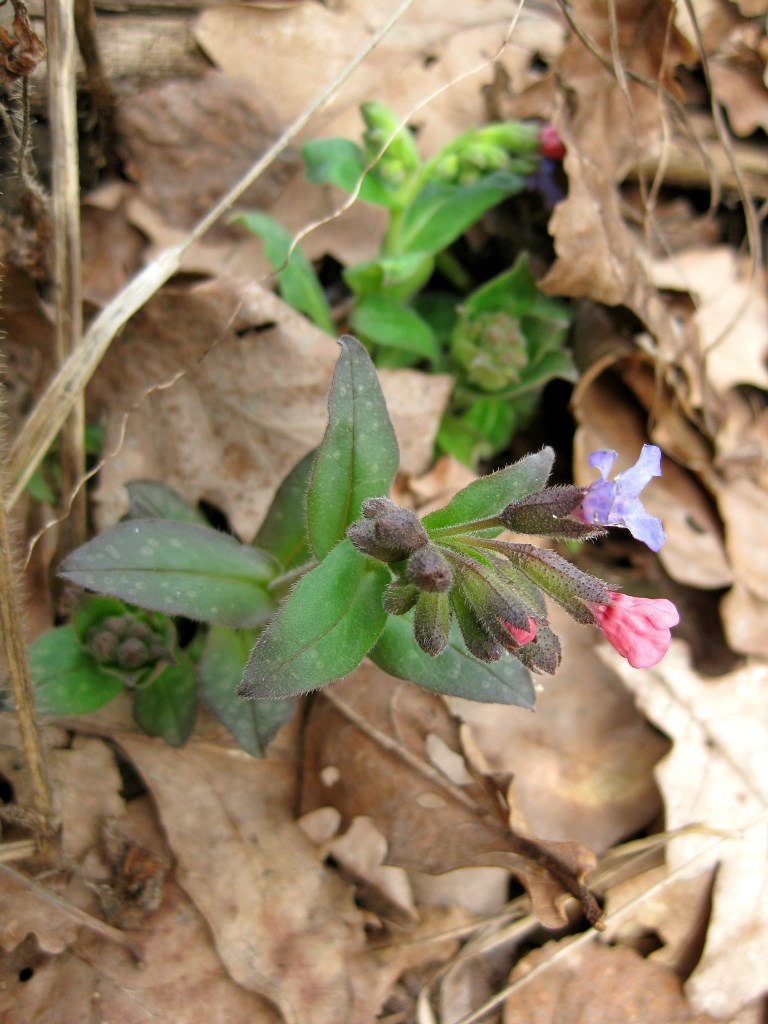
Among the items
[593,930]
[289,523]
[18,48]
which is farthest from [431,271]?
[593,930]

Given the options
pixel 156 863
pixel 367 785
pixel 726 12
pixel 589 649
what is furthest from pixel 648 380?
pixel 156 863

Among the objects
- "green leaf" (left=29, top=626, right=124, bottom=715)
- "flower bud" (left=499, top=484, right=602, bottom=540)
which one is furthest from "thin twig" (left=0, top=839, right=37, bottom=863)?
"flower bud" (left=499, top=484, right=602, bottom=540)

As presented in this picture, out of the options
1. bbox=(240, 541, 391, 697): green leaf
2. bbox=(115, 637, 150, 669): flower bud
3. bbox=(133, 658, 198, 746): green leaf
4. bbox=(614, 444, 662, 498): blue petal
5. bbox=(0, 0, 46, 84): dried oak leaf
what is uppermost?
bbox=(0, 0, 46, 84): dried oak leaf

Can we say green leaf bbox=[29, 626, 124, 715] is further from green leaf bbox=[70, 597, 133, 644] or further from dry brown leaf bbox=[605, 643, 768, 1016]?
dry brown leaf bbox=[605, 643, 768, 1016]

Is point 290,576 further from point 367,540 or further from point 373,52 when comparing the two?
point 373,52

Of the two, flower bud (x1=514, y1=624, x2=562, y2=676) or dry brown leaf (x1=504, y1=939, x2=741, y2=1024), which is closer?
flower bud (x1=514, y1=624, x2=562, y2=676)

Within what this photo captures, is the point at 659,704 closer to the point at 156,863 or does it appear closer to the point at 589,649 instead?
the point at 589,649
